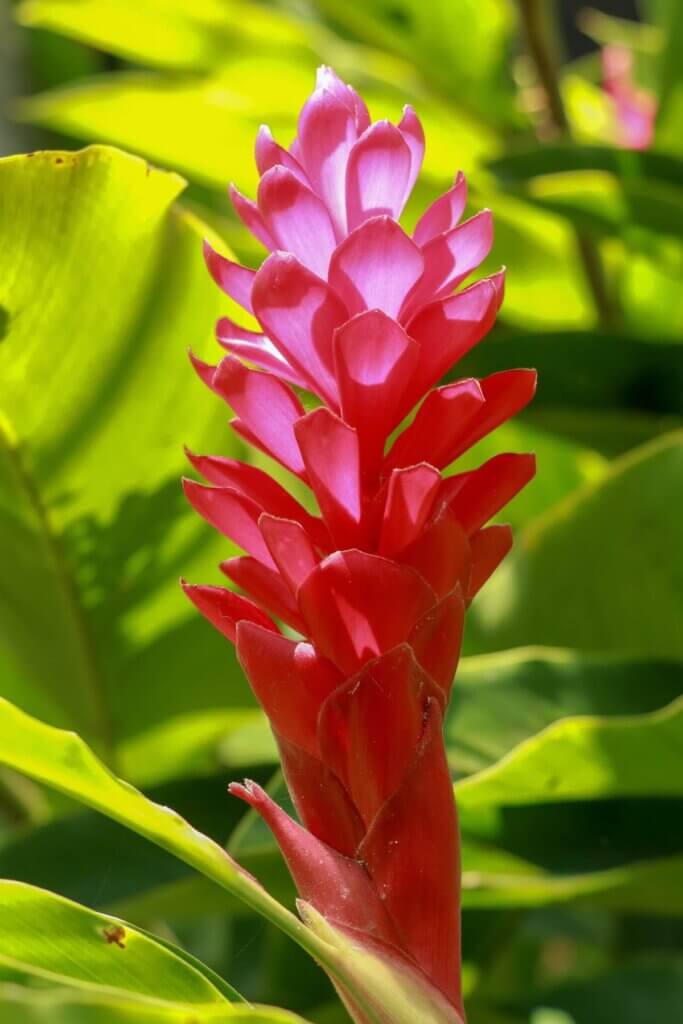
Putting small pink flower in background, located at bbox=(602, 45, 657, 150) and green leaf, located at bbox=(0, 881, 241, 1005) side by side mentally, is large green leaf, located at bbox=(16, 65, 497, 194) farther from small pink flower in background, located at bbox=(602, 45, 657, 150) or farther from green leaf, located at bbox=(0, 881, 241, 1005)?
green leaf, located at bbox=(0, 881, 241, 1005)

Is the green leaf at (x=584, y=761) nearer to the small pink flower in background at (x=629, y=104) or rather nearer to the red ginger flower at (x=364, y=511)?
the red ginger flower at (x=364, y=511)

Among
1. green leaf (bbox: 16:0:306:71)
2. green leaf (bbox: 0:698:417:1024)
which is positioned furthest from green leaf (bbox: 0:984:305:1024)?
green leaf (bbox: 16:0:306:71)

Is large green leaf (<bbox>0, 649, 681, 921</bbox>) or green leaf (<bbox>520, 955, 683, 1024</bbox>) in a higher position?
large green leaf (<bbox>0, 649, 681, 921</bbox>)

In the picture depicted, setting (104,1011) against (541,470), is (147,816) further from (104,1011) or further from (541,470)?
(541,470)

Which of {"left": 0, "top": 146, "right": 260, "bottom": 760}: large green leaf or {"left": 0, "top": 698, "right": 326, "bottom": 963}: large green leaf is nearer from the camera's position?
{"left": 0, "top": 698, "right": 326, "bottom": 963}: large green leaf

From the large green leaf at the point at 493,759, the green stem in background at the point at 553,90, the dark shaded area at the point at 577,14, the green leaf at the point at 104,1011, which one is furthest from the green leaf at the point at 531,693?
the dark shaded area at the point at 577,14

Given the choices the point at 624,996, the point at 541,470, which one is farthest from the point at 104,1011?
the point at 541,470

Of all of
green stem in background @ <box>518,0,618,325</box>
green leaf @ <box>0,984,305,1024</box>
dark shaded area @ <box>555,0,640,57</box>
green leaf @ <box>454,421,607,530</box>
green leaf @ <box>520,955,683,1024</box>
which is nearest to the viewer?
green leaf @ <box>0,984,305,1024</box>
